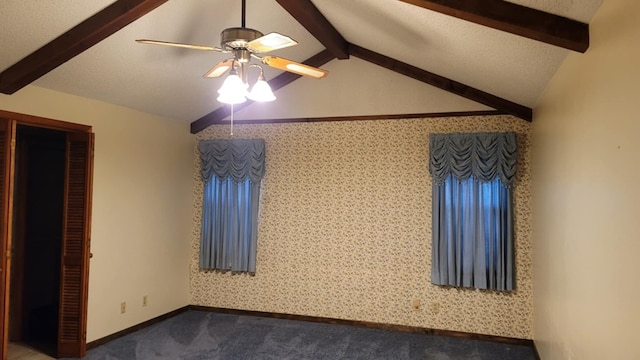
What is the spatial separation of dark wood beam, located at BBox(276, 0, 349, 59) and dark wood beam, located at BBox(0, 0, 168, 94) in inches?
39.5

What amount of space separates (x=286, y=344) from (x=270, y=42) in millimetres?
3156

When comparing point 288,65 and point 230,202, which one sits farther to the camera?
point 230,202

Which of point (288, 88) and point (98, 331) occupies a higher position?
point (288, 88)

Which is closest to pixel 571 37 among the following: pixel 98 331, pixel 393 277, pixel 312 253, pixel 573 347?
pixel 573 347

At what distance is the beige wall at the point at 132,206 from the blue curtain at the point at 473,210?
321 centimetres

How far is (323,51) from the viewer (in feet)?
15.3

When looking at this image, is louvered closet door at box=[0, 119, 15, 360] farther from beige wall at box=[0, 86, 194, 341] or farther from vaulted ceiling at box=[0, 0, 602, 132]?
vaulted ceiling at box=[0, 0, 602, 132]

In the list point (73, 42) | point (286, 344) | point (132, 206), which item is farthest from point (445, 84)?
point (132, 206)

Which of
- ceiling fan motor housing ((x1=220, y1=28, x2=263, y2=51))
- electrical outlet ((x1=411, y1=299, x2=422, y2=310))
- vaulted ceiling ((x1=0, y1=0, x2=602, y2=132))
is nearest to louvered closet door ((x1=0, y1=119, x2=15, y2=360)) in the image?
vaulted ceiling ((x1=0, y1=0, x2=602, y2=132))

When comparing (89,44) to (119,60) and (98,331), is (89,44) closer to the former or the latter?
(119,60)

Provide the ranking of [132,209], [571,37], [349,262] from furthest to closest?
[349,262], [132,209], [571,37]

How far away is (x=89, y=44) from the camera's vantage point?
119 inches

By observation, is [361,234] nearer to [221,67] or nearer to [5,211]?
[221,67]

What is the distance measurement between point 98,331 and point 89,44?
281 cm
